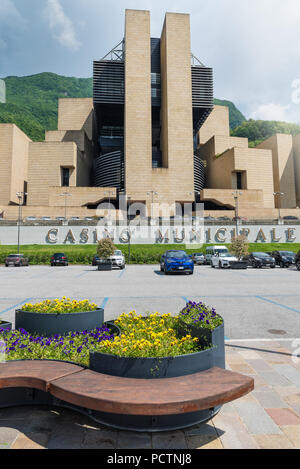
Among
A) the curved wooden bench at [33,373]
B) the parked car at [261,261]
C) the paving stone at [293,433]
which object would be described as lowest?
the paving stone at [293,433]

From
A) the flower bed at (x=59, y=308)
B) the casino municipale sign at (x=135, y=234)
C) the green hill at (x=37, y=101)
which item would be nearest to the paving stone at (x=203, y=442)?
the flower bed at (x=59, y=308)

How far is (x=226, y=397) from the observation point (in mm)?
2527

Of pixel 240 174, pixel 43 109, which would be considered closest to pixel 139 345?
pixel 240 174

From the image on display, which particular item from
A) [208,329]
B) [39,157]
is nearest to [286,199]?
[39,157]

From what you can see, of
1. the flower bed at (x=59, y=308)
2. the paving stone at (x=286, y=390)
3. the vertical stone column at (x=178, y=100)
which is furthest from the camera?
the vertical stone column at (x=178, y=100)

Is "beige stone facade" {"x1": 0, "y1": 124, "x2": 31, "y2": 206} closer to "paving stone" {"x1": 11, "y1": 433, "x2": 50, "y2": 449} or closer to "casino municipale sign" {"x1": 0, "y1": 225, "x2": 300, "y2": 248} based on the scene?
"casino municipale sign" {"x1": 0, "y1": 225, "x2": 300, "y2": 248}

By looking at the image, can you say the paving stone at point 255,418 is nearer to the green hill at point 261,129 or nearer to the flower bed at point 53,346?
the flower bed at point 53,346

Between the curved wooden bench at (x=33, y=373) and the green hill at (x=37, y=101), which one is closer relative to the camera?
the curved wooden bench at (x=33, y=373)

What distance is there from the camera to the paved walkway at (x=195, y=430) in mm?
2545

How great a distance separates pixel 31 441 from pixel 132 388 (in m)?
0.99

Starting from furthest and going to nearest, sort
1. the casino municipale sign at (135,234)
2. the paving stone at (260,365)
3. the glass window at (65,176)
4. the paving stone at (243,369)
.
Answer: the glass window at (65,176)
the casino municipale sign at (135,234)
the paving stone at (260,365)
the paving stone at (243,369)

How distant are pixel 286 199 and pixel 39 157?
61.6 m

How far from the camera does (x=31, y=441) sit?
8.54ft

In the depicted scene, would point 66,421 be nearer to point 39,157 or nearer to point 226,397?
point 226,397
